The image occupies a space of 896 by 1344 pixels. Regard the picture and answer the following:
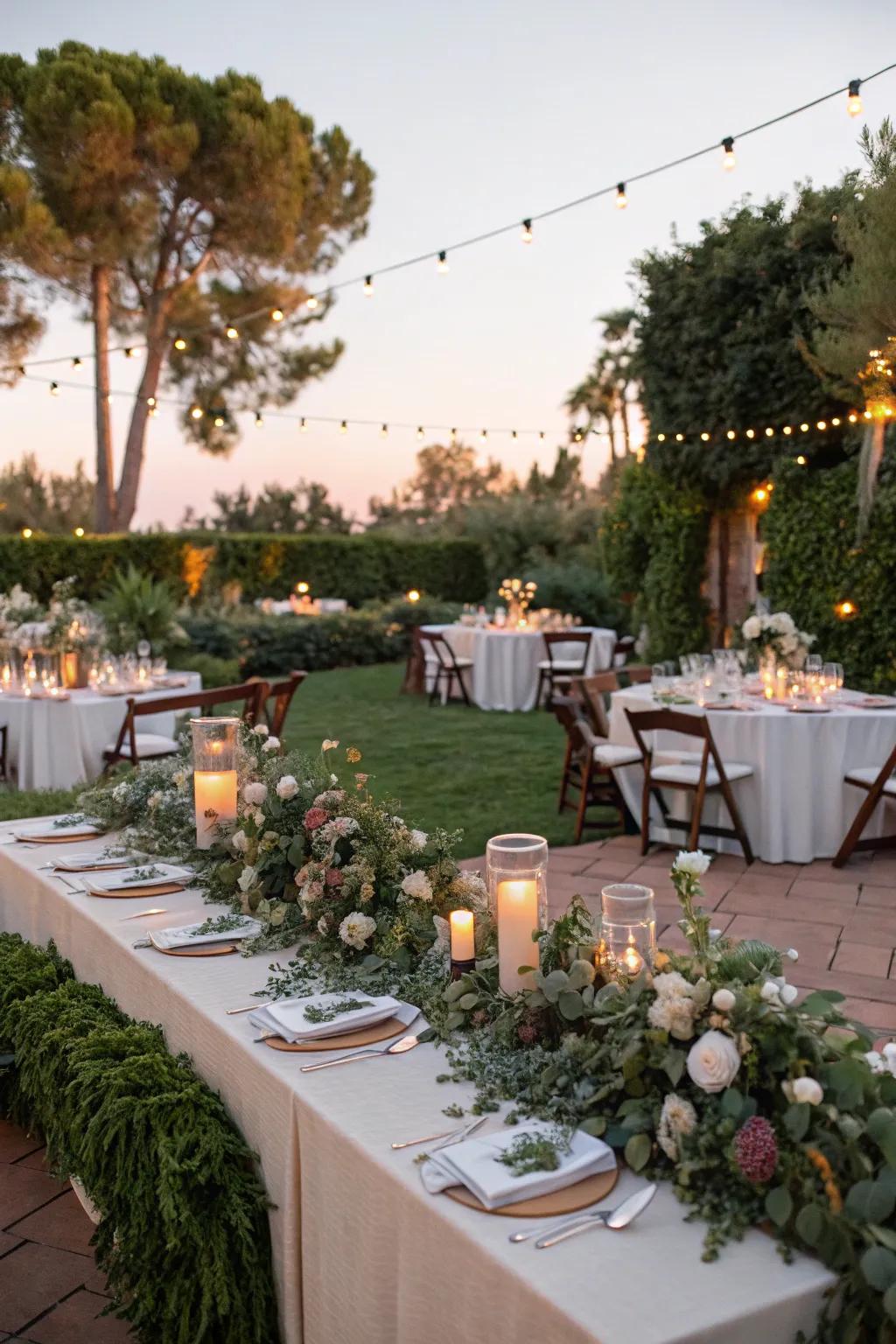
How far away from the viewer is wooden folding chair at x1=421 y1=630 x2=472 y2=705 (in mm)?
11734

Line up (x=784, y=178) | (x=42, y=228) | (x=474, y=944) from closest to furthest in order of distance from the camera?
(x=474, y=944)
(x=784, y=178)
(x=42, y=228)

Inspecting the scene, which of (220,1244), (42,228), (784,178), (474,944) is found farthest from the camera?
(42,228)

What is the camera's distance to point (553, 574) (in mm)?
16219

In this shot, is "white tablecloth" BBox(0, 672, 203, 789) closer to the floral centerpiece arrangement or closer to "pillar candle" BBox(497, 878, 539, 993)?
the floral centerpiece arrangement

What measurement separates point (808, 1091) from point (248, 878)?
1.51 metres

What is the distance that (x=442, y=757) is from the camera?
28.7 feet

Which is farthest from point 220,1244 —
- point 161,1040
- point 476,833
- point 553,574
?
point 553,574

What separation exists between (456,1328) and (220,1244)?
55 centimetres

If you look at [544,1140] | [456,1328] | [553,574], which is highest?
[553,574]

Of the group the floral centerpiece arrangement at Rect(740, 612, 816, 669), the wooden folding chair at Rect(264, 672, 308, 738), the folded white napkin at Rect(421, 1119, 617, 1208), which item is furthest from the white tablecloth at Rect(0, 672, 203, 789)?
the folded white napkin at Rect(421, 1119, 617, 1208)

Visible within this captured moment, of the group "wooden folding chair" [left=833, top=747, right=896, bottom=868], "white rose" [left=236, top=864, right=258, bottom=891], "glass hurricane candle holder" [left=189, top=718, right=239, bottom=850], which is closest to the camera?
"white rose" [left=236, top=864, right=258, bottom=891]

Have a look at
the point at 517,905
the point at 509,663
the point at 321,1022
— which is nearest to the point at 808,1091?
the point at 517,905

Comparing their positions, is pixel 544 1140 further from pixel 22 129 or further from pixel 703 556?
pixel 22 129

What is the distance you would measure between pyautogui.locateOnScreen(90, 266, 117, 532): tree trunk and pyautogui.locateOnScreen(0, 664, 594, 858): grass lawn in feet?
24.4
